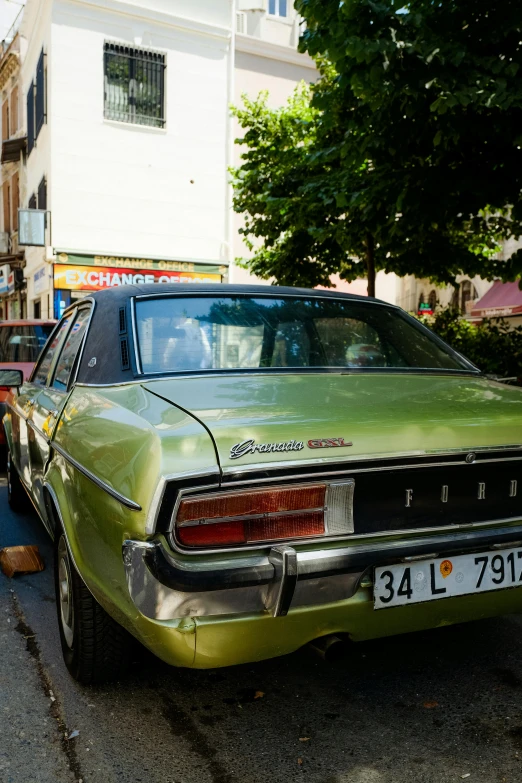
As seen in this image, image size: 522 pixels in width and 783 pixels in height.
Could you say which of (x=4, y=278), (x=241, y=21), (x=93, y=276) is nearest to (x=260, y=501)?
(x=93, y=276)

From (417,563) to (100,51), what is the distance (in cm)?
1932

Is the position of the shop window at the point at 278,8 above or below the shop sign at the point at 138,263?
above

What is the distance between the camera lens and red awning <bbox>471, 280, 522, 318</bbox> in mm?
18422

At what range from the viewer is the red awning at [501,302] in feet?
60.4

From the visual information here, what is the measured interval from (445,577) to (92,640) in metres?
1.31

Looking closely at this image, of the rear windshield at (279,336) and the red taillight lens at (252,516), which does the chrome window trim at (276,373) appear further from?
the red taillight lens at (252,516)

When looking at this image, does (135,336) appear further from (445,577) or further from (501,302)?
(501,302)

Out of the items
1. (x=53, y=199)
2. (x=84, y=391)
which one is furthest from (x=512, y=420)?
(x=53, y=199)

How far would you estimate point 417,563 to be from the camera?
232cm

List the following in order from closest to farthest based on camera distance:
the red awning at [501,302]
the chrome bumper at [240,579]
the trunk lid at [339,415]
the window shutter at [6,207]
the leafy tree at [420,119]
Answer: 1. the chrome bumper at [240,579]
2. the trunk lid at [339,415]
3. the leafy tree at [420,119]
4. the red awning at [501,302]
5. the window shutter at [6,207]

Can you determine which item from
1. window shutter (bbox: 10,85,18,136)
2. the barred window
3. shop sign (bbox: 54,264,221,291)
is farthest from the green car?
window shutter (bbox: 10,85,18,136)

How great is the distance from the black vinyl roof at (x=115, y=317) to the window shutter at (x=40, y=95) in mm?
17690

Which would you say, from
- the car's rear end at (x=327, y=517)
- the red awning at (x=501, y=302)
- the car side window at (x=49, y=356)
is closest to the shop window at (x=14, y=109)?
the red awning at (x=501, y=302)

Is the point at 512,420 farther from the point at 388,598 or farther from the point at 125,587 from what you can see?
the point at 125,587
